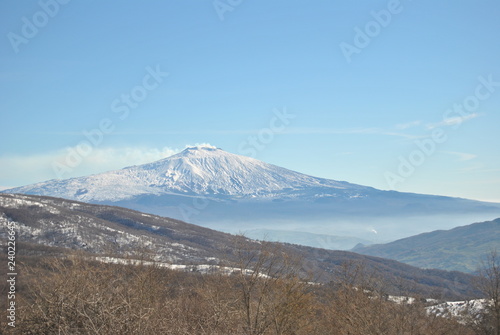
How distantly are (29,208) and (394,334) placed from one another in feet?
614

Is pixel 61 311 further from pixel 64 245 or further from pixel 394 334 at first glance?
pixel 64 245

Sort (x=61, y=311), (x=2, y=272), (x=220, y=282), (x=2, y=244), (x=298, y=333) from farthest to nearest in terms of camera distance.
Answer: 1. (x=2, y=244)
2. (x=2, y=272)
3. (x=220, y=282)
4. (x=298, y=333)
5. (x=61, y=311)

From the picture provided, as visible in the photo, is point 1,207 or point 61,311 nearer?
Answer: point 61,311

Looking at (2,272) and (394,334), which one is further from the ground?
(394,334)

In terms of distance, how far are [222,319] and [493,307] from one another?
32697 mm

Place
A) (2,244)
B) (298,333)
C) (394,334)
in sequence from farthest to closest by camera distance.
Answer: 1. (2,244)
2. (298,333)
3. (394,334)

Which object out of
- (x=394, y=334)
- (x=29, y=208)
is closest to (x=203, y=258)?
(x=29, y=208)

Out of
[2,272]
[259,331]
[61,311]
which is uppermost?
[61,311]

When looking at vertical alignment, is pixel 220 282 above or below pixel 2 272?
above

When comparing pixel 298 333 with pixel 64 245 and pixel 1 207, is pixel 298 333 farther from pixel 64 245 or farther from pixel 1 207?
pixel 1 207

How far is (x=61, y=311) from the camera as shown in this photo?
14883 mm

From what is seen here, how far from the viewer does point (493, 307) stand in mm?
40625

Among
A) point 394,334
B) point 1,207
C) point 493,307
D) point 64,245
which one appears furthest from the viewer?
point 1,207

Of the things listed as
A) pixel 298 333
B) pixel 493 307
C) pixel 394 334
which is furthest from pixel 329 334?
pixel 493 307
